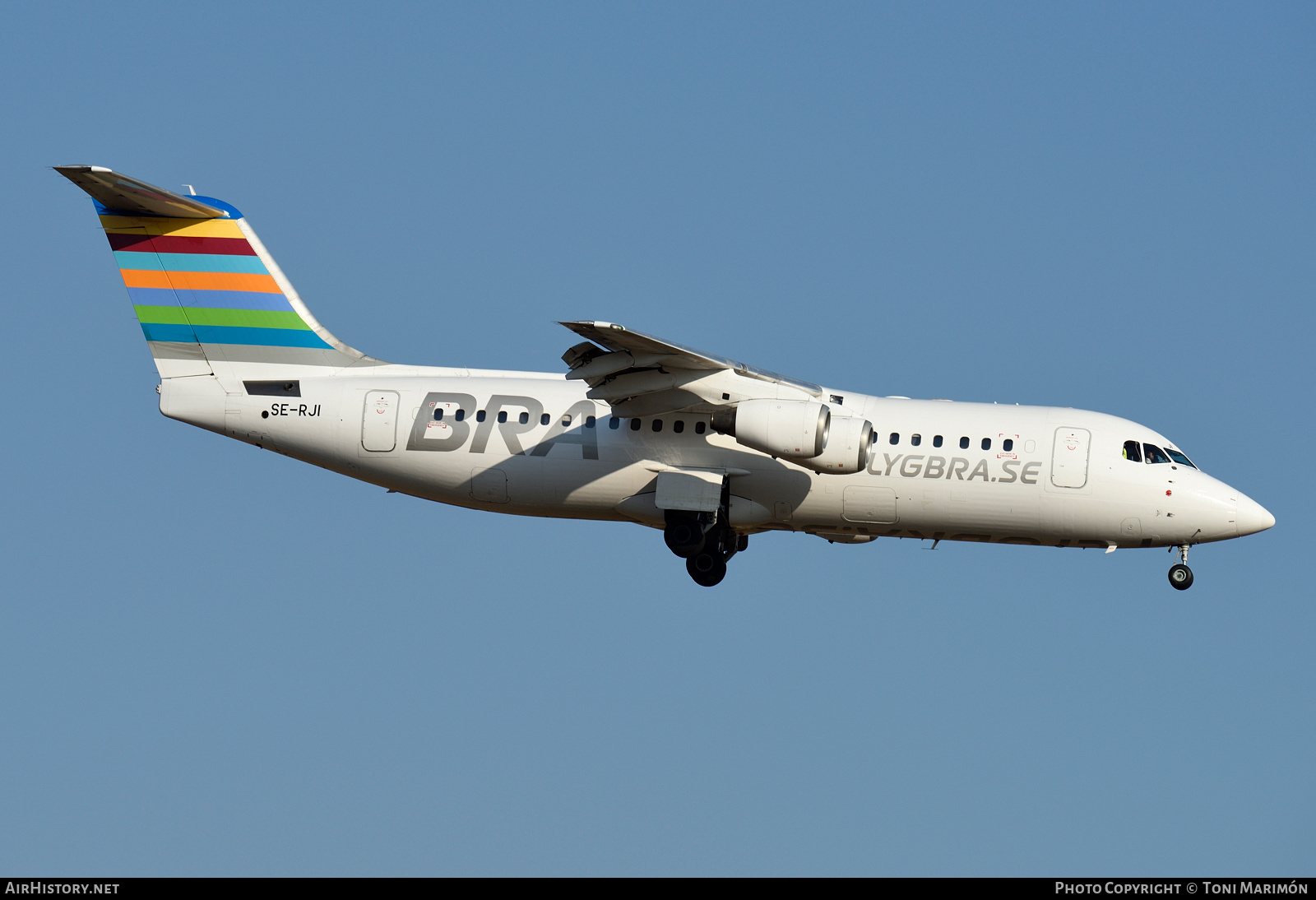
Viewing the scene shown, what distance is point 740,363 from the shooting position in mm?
23797

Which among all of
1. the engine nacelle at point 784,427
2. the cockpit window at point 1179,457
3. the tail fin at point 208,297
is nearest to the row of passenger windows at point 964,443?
the engine nacelle at point 784,427

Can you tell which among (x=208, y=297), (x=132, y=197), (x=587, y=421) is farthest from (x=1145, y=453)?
(x=132, y=197)

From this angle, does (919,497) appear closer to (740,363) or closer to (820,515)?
(820,515)

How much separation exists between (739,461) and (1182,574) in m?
6.62

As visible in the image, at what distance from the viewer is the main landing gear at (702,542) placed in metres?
24.5

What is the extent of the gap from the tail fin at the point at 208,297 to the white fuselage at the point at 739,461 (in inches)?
17.3

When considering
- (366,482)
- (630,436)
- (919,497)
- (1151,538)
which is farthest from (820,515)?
(366,482)

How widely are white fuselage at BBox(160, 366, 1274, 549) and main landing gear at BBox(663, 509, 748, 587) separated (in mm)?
322

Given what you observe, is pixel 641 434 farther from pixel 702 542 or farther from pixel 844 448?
pixel 844 448

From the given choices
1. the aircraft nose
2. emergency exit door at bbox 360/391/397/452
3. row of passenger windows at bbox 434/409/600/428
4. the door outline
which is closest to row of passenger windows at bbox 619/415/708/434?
row of passenger windows at bbox 434/409/600/428

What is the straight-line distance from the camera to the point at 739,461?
24.7 m

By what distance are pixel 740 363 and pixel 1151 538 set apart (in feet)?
21.3

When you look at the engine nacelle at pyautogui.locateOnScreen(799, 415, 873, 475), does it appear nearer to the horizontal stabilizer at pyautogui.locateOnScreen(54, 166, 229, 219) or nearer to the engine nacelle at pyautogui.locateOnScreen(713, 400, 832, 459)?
the engine nacelle at pyautogui.locateOnScreen(713, 400, 832, 459)

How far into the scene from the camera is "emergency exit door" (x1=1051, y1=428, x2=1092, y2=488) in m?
24.2
